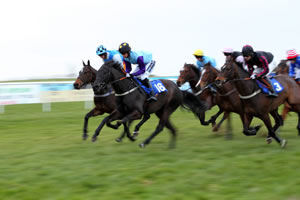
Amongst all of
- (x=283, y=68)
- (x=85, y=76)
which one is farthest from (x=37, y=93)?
(x=283, y=68)

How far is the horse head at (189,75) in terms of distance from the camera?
31.3 ft

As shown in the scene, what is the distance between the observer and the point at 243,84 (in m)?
6.95

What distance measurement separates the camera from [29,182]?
5082 mm

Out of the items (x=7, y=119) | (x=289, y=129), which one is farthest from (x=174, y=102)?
(x=7, y=119)

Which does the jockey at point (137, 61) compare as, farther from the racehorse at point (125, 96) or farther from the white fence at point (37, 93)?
the white fence at point (37, 93)

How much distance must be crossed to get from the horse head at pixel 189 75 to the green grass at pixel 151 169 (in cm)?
156

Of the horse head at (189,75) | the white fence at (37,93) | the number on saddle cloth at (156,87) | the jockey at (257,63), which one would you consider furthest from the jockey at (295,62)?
the white fence at (37,93)

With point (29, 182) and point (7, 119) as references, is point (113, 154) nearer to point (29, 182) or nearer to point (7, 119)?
point (29, 182)

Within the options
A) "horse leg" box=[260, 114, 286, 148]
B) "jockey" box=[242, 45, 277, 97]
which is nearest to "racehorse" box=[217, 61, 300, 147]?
"horse leg" box=[260, 114, 286, 148]

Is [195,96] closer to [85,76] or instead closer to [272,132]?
[272,132]

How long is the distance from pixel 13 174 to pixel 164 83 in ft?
11.9

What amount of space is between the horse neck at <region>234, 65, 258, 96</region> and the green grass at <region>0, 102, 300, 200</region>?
1.04 metres

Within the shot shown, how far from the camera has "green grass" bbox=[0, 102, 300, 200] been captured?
4.66m

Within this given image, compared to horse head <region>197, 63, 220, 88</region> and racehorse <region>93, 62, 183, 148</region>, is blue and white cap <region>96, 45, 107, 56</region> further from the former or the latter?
horse head <region>197, 63, 220, 88</region>
